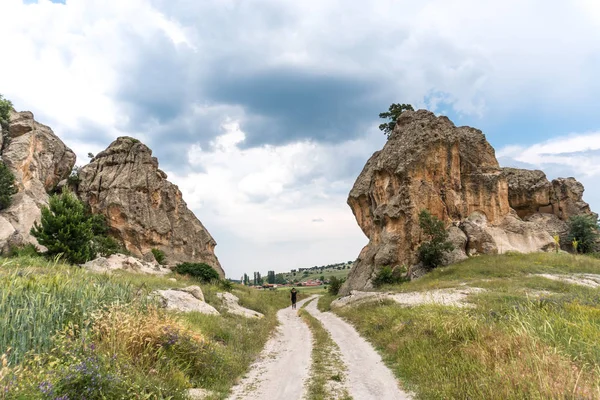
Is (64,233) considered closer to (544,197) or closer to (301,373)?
(301,373)

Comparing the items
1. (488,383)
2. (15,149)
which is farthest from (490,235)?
(15,149)

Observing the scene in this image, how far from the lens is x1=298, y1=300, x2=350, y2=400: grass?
7.39 metres

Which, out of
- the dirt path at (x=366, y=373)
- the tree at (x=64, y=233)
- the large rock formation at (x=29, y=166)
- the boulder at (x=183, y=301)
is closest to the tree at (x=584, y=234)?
the dirt path at (x=366, y=373)

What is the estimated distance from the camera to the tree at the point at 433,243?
120 ft

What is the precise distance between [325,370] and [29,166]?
60.2 metres

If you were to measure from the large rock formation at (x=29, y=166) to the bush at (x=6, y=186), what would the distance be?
0.71m

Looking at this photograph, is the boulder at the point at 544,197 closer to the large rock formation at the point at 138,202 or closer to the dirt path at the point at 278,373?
the dirt path at the point at 278,373

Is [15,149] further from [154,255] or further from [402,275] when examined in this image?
[402,275]

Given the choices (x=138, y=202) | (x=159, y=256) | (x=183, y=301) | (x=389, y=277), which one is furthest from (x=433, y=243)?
(x=138, y=202)

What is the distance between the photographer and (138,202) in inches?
2470

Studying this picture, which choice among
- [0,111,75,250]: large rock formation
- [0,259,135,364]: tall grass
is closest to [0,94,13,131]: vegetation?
[0,111,75,250]: large rock formation

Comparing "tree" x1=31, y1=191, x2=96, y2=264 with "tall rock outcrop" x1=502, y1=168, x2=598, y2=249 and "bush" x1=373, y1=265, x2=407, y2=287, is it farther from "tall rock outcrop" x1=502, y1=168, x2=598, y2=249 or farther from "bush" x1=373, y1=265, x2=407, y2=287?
"tall rock outcrop" x1=502, y1=168, x2=598, y2=249

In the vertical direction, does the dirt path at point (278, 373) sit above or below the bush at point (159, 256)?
below

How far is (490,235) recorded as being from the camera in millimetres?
40562
